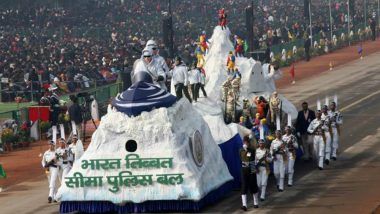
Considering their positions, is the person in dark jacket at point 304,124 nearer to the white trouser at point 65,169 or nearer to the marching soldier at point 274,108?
the marching soldier at point 274,108

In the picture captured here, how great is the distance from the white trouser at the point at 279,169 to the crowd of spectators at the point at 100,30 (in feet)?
84.5

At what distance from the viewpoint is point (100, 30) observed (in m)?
91.7

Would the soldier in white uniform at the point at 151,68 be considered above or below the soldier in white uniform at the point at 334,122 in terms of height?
above

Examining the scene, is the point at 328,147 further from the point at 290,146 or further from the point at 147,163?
the point at 147,163

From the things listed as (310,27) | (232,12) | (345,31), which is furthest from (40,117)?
(232,12)

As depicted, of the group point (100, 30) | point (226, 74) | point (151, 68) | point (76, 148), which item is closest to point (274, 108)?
point (226, 74)

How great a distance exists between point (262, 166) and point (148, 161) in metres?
3.47

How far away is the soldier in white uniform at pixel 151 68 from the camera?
37906 millimetres

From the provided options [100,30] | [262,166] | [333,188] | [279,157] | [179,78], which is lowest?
[333,188]

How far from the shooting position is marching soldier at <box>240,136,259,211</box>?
34.6 m

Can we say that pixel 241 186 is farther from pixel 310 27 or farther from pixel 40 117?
pixel 310 27

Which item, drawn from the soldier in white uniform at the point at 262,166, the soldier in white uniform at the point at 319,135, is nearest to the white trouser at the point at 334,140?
the soldier in white uniform at the point at 319,135

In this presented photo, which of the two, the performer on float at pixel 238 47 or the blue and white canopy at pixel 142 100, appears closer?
the blue and white canopy at pixel 142 100

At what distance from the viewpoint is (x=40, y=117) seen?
53.6 meters
